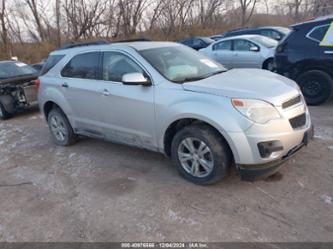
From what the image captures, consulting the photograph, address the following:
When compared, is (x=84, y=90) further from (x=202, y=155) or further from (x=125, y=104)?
(x=202, y=155)

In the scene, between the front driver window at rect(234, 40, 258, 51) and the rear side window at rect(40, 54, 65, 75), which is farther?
the front driver window at rect(234, 40, 258, 51)

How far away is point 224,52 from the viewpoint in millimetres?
9734

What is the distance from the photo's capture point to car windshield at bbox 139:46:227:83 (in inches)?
133

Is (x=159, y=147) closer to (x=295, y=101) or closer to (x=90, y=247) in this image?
(x=90, y=247)

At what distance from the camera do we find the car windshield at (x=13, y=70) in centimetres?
764

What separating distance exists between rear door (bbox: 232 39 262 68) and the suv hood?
5494mm

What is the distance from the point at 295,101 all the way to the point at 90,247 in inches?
104

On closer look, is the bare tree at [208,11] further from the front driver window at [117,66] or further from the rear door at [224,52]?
the front driver window at [117,66]

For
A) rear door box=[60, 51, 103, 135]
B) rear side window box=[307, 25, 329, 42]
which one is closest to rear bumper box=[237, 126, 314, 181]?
rear door box=[60, 51, 103, 135]

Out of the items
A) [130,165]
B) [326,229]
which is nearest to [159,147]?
[130,165]

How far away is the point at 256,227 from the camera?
2.49 m

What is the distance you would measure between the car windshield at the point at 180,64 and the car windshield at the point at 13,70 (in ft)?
18.8

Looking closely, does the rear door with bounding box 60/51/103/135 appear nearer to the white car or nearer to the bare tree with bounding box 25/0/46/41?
the white car

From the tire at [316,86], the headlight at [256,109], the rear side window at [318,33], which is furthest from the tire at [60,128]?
the rear side window at [318,33]
